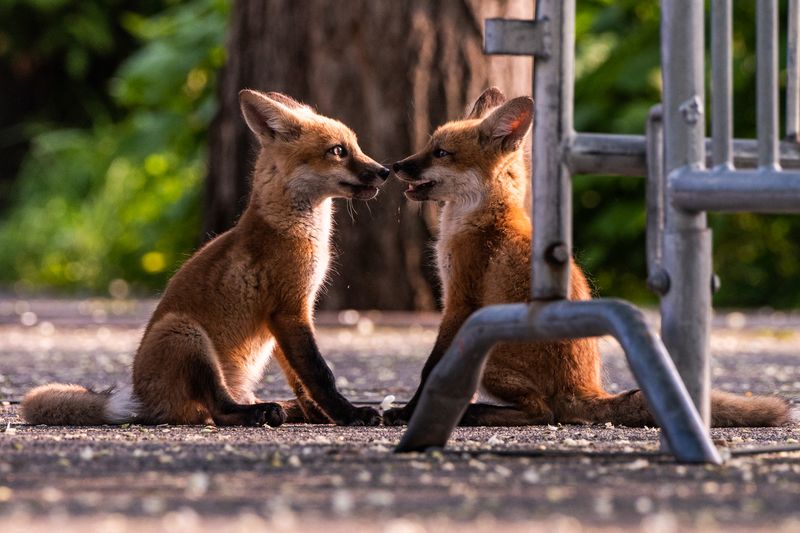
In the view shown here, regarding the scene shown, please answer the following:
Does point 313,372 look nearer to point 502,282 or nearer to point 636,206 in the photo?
point 502,282

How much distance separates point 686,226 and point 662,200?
11 centimetres

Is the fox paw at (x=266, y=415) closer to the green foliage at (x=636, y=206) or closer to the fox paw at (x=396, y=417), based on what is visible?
the fox paw at (x=396, y=417)

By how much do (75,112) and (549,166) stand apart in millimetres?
19739

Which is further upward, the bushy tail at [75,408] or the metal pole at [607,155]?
the metal pole at [607,155]

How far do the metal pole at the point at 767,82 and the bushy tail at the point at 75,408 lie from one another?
220 centimetres

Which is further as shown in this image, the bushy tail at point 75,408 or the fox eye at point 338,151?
the fox eye at point 338,151

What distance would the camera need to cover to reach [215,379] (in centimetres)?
445

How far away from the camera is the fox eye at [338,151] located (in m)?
5.33

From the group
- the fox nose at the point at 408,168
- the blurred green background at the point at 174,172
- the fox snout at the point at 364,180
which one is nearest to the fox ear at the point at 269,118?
the fox snout at the point at 364,180

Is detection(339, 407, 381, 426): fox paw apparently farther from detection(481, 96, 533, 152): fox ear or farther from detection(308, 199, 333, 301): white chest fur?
detection(481, 96, 533, 152): fox ear

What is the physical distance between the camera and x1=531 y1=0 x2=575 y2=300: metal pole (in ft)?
11.0

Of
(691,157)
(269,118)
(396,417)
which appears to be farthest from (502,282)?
(691,157)

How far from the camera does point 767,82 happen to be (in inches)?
127

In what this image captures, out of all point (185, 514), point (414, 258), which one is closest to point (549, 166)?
point (185, 514)
